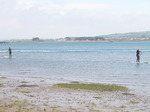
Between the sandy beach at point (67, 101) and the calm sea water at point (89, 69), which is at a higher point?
the sandy beach at point (67, 101)

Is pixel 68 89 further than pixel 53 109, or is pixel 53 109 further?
pixel 68 89

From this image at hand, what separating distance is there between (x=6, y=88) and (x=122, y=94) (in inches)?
323

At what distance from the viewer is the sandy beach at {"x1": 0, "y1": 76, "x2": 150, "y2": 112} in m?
16.1

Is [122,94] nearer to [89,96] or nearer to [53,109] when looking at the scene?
[89,96]

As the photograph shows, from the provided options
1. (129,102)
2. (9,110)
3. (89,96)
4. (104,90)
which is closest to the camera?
(9,110)

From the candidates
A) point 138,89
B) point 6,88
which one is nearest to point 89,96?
point 138,89

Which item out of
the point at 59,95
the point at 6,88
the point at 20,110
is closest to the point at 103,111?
the point at 20,110

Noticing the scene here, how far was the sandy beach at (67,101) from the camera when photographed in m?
16.1

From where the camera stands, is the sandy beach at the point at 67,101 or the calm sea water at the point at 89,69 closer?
the sandy beach at the point at 67,101

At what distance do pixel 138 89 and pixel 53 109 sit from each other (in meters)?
9.26

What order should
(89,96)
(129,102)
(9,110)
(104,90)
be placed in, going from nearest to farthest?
(9,110)
(129,102)
(89,96)
(104,90)

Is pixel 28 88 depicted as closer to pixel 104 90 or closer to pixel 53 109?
pixel 104 90

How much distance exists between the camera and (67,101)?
18172mm

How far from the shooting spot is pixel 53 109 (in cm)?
1590
